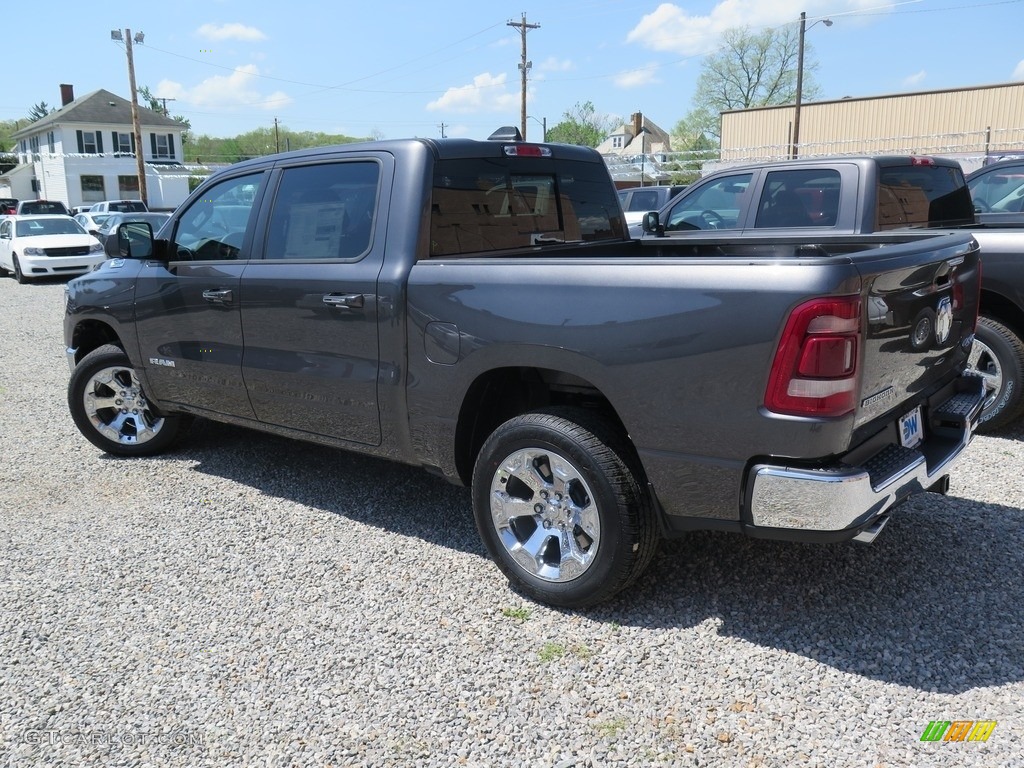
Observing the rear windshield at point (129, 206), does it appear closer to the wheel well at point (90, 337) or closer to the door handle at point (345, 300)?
the wheel well at point (90, 337)

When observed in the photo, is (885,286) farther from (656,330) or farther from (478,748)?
(478,748)

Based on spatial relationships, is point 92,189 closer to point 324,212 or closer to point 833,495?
point 324,212

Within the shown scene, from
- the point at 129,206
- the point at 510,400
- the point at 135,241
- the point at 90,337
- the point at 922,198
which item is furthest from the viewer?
the point at 129,206

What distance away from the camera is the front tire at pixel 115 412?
5.50m

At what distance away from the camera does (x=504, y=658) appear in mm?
3115

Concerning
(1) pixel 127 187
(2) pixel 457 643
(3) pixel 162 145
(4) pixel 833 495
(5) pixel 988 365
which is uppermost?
(3) pixel 162 145

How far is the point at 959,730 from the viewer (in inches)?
104

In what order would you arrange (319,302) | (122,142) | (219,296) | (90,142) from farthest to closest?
(122,142) → (90,142) → (219,296) → (319,302)

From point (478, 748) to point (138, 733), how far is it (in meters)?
1.13

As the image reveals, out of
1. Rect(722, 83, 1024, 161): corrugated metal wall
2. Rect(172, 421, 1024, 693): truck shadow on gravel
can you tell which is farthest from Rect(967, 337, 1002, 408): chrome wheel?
Rect(722, 83, 1024, 161): corrugated metal wall

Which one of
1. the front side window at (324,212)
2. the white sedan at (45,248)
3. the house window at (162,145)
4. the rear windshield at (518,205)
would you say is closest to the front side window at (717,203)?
the rear windshield at (518,205)

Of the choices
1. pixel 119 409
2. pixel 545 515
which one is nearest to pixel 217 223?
pixel 119 409

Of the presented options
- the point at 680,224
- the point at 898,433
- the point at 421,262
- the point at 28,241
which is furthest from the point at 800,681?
→ the point at 28,241

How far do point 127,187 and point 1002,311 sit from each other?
58049 millimetres
